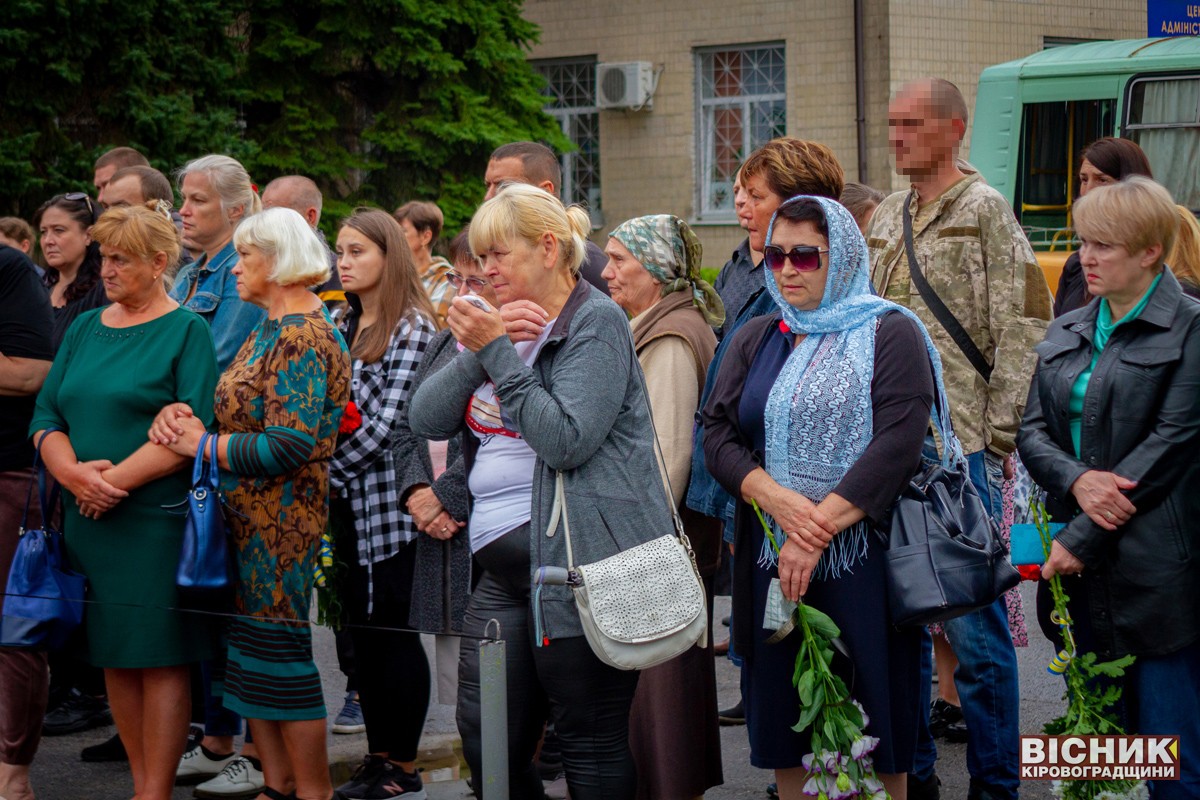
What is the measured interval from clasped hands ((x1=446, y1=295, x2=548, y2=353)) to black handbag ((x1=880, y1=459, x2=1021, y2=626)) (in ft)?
3.72

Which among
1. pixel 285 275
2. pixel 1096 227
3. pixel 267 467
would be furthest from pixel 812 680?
pixel 285 275

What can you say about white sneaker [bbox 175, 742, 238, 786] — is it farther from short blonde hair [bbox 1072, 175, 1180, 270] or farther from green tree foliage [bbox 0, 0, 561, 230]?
green tree foliage [bbox 0, 0, 561, 230]

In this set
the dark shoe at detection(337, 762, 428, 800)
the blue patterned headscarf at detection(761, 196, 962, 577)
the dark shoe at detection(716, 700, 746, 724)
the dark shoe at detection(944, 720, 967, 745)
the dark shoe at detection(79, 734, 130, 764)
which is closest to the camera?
the blue patterned headscarf at detection(761, 196, 962, 577)

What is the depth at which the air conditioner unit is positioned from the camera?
19.0 meters

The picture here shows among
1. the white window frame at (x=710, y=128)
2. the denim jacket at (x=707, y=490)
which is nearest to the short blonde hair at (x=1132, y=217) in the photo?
the denim jacket at (x=707, y=490)

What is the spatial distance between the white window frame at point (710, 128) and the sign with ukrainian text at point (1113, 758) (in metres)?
15.4

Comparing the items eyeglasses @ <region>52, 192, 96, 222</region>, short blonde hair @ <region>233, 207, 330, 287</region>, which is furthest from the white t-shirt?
eyeglasses @ <region>52, 192, 96, 222</region>

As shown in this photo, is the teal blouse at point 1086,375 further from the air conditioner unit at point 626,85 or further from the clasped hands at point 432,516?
the air conditioner unit at point 626,85

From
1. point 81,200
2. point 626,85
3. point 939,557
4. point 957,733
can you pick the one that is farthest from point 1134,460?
point 626,85

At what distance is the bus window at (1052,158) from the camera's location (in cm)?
1291

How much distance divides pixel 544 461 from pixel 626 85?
16.3m

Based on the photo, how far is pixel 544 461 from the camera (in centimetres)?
346

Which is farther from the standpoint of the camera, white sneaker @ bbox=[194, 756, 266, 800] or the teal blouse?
white sneaker @ bbox=[194, 756, 266, 800]

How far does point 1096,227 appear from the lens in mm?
3992
